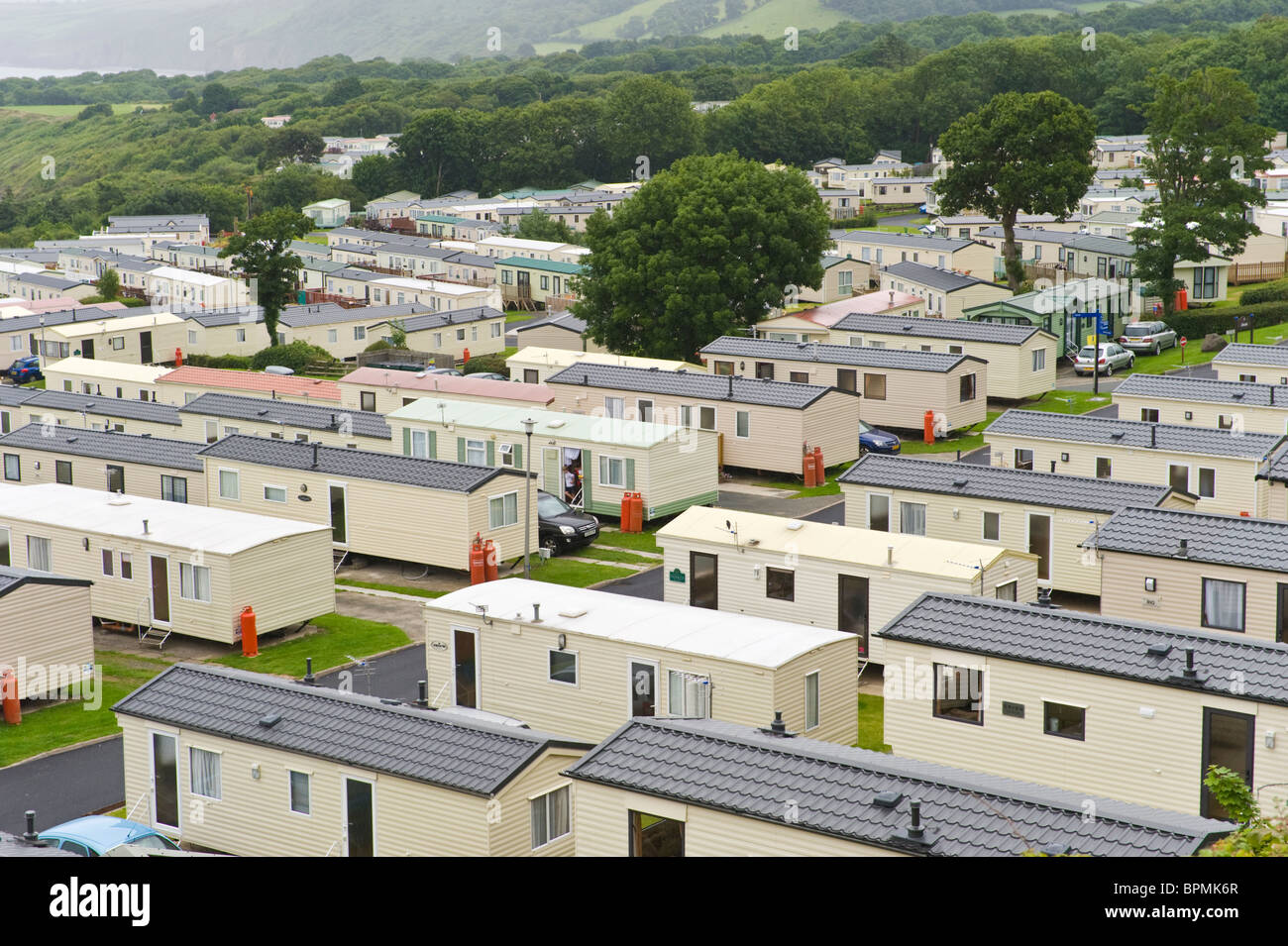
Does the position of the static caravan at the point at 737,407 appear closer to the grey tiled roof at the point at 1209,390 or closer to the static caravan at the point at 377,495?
the grey tiled roof at the point at 1209,390

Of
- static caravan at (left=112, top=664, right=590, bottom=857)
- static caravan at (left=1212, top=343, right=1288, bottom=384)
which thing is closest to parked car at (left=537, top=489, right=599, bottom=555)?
static caravan at (left=112, top=664, right=590, bottom=857)

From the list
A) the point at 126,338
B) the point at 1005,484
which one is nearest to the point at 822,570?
the point at 1005,484

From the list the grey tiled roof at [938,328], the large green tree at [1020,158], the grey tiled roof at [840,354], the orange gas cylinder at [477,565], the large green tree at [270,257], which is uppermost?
the large green tree at [1020,158]

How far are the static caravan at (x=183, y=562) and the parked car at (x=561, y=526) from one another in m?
7.18

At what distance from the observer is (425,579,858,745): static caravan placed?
23.3 meters

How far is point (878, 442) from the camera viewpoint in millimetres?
48781

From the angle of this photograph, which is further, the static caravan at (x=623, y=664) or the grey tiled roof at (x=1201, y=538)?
the grey tiled roof at (x=1201, y=538)

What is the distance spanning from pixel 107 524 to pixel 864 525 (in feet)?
56.2

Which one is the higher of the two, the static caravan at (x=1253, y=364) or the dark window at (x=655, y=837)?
the static caravan at (x=1253, y=364)

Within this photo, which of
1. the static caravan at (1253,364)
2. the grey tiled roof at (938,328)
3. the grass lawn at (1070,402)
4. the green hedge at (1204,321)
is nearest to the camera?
the static caravan at (1253,364)

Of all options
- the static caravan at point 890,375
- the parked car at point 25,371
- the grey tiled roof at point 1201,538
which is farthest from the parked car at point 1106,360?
the parked car at point 25,371

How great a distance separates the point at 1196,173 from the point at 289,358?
41.1m

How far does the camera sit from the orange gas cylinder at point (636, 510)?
1608 inches

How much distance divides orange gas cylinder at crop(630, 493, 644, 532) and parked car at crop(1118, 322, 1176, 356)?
3001cm
